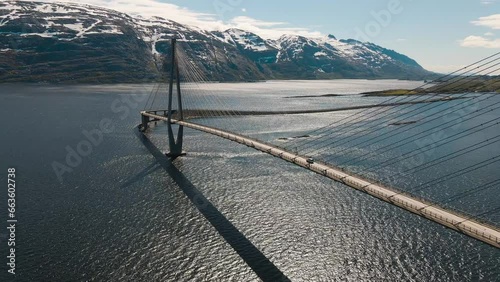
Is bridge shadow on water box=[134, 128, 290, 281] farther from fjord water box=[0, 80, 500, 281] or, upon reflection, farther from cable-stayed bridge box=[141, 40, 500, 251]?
cable-stayed bridge box=[141, 40, 500, 251]

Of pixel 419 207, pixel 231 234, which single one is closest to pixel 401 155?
pixel 419 207

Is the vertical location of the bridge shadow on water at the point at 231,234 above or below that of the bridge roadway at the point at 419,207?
below

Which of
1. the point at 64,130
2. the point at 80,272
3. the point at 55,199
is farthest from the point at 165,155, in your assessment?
the point at 80,272

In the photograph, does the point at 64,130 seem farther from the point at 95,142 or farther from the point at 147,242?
the point at 147,242

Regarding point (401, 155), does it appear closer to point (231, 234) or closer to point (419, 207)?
point (419, 207)

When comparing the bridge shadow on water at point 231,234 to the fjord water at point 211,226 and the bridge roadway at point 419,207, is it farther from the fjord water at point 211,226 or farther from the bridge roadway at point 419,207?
the bridge roadway at point 419,207

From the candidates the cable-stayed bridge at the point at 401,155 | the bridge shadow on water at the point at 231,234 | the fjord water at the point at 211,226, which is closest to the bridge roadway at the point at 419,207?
the cable-stayed bridge at the point at 401,155
